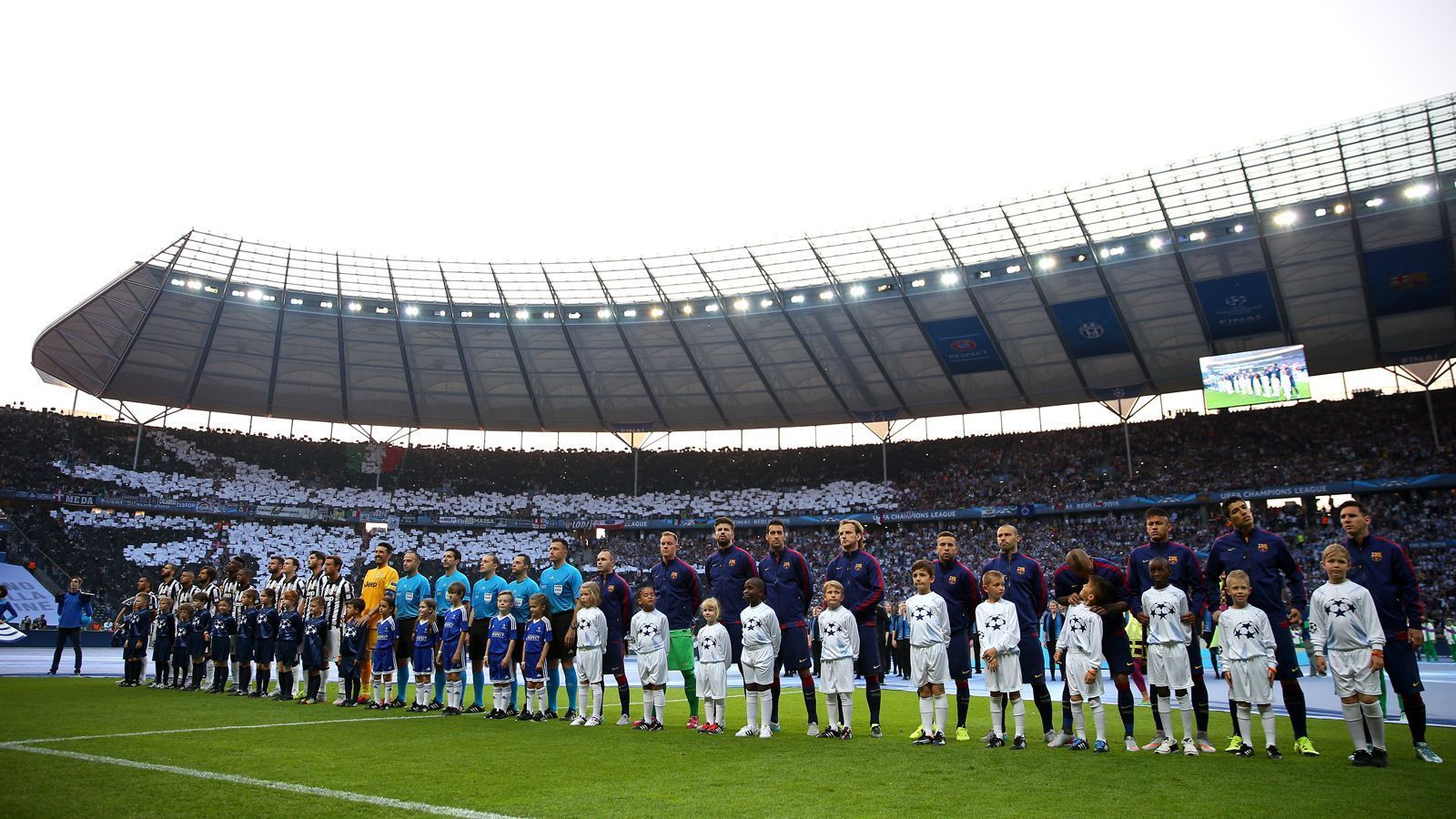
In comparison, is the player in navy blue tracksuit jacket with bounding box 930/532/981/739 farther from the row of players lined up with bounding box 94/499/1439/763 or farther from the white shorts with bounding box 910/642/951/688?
the white shorts with bounding box 910/642/951/688

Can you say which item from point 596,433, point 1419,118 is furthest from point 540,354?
point 1419,118

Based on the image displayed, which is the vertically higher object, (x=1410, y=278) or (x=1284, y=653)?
(x=1410, y=278)

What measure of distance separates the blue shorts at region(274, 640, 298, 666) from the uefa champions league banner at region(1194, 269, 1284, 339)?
32.4 metres

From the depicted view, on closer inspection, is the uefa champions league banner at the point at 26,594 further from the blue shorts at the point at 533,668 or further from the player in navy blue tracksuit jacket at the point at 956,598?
the player in navy blue tracksuit jacket at the point at 956,598

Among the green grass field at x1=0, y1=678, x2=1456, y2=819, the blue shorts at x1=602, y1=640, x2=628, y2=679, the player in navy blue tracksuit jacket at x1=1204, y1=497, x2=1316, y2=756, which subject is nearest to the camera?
the green grass field at x1=0, y1=678, x2=1456, y2=819

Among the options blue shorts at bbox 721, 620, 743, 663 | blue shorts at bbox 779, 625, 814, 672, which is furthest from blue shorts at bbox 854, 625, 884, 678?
blue shorts at bbox 721, 620, 743, 663

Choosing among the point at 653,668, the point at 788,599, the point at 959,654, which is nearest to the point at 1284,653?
the point at 959,654

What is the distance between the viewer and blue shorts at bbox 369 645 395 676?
1220 centimetres

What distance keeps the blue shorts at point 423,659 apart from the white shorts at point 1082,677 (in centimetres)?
813

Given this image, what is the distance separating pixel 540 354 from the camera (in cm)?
4141

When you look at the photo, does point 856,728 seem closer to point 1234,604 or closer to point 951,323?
point 1234,604

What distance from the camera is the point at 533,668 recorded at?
10977 millimetres

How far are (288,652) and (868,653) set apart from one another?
8.67 m

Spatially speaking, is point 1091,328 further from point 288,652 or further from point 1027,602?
point 288,652
